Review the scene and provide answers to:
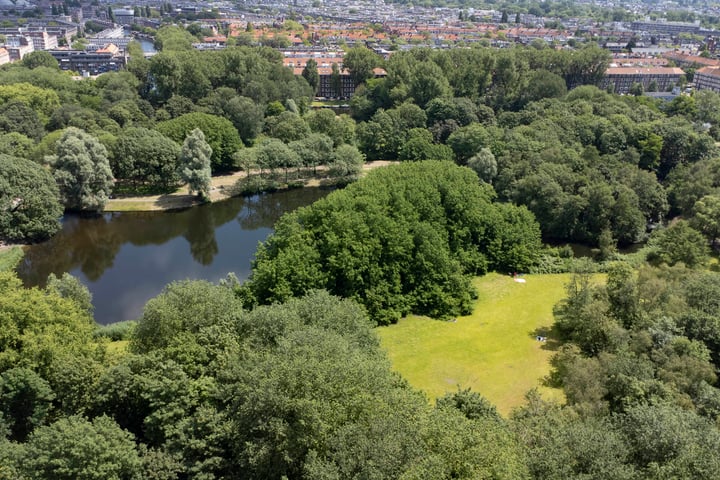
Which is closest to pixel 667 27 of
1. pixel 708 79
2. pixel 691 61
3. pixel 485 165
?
pixel 691 61

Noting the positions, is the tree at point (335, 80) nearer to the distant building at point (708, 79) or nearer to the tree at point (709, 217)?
the tree at point (709, 217)

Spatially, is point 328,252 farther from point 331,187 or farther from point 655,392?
point 331,187

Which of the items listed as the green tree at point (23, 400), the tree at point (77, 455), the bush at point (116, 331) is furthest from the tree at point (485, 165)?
the tree at point (77, 455)

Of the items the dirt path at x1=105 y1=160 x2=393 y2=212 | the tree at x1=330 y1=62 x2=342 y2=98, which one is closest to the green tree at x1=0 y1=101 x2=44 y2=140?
the dirt path at x1=105 y1=160 x2=393 y2=212

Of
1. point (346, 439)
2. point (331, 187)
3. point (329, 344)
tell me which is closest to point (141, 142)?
point (331, 187)

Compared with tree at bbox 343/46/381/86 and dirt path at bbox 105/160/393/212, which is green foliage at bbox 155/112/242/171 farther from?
tree at bbox 343/46/381/86

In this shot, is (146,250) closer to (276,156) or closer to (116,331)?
A: (116,331)
